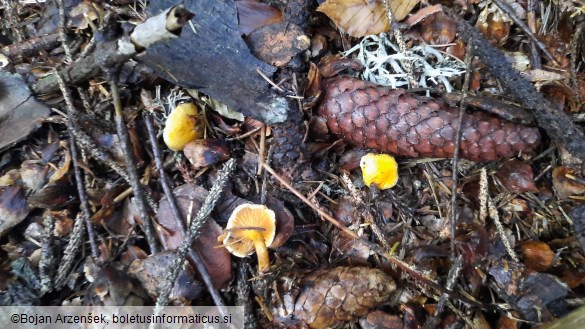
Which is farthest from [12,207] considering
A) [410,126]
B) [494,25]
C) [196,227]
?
[494,25]

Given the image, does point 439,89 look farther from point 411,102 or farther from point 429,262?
point 429,262

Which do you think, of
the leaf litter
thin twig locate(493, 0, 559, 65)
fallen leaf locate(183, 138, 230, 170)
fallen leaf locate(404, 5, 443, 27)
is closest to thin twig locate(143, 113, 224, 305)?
the leaf litter

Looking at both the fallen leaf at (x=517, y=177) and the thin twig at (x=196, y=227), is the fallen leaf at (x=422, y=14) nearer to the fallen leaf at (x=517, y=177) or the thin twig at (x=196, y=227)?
the fallen leaf at (x=517, y=177)

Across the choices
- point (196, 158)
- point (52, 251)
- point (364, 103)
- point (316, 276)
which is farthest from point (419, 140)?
point (52, 251)

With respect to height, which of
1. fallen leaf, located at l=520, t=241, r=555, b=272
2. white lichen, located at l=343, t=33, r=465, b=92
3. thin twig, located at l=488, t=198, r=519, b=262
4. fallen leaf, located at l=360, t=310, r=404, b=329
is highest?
white lichen, located at l=343, t=33, r=465, b=92

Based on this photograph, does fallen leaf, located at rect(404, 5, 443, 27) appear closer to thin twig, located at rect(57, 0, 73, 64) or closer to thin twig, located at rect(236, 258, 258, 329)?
thin twig, located at rect(236, 258, 258, 329)

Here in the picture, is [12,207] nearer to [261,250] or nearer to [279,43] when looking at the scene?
[261,250]
